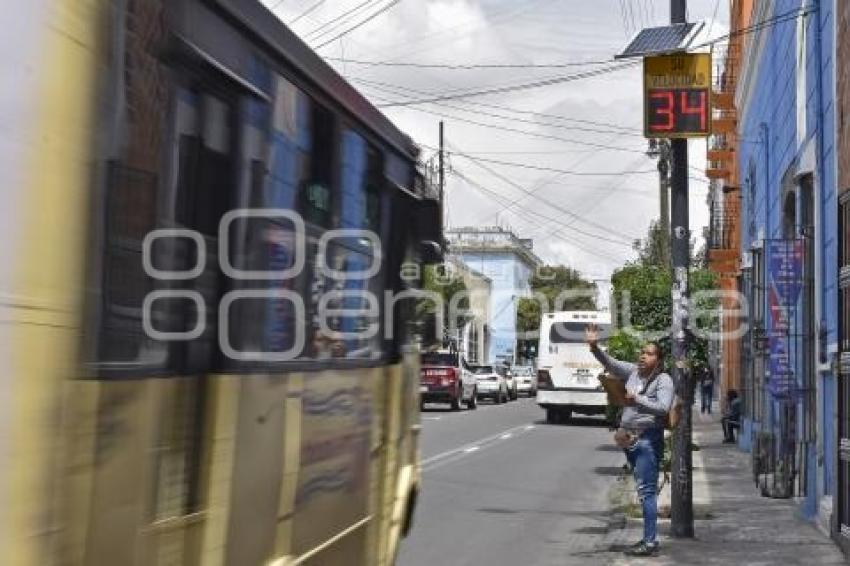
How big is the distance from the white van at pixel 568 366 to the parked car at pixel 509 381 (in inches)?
676

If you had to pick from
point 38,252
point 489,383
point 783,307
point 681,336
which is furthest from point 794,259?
point 489,383

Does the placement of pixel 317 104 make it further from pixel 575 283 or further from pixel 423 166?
pixel 575 283

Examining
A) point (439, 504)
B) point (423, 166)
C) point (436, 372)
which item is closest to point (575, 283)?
point (436, 372)

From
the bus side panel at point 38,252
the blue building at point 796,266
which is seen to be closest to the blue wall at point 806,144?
the blue building at point 796,266

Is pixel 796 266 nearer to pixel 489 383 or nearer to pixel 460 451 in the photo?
pixel 460 451

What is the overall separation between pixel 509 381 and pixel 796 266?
38901 mm

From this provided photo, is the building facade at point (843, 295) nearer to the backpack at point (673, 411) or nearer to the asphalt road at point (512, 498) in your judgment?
the backpack at point (673, 411)

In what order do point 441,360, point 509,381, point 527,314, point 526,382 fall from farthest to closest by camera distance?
point 527,314 < point 526,382 < point 509,381 < point 441,360

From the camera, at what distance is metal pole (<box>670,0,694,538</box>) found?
1167cm

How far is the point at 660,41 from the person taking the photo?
1173cm

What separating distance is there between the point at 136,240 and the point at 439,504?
1127cm

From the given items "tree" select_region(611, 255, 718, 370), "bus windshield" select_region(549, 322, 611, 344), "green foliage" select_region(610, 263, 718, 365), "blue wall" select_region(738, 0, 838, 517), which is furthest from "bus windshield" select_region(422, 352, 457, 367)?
"blue wall" select_region(738, 0, 838, 517)

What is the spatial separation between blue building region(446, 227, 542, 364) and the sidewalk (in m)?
74.6

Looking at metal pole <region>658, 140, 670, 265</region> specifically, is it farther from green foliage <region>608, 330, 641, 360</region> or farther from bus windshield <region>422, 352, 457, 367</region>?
green foliage <region>608, 330, 641, 360</region>
